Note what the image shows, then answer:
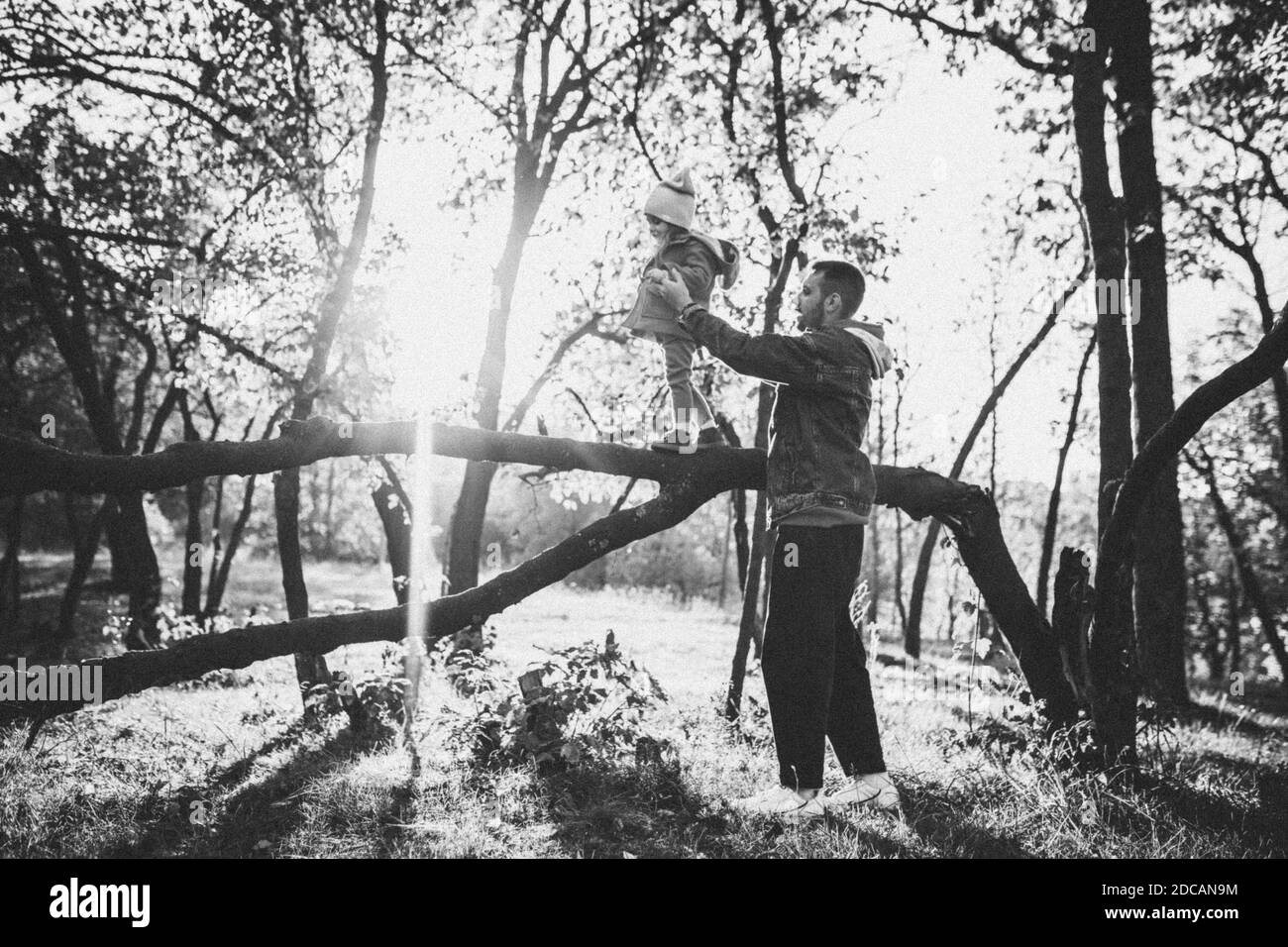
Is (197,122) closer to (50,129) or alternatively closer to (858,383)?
(50,129)

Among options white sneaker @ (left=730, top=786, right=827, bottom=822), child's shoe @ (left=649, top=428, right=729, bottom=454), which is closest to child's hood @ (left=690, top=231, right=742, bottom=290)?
child's shoe @ (left=649, top=428, right=729, bottom=454)

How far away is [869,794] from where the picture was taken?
13.6 feet

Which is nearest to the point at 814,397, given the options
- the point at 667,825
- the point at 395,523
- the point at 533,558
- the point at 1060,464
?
the point at 533,558

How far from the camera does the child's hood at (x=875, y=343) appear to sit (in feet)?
13.4

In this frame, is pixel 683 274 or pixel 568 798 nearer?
pixel 568 798

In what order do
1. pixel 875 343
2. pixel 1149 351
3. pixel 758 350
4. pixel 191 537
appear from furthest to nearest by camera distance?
pixel 191 537
pixel 1149 351
pixel 875 343
pixel 758 350

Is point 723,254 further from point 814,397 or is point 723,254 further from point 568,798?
point 568,798

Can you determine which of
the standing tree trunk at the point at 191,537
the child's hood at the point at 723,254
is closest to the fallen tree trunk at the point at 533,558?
the child's hood at the point at 723,254

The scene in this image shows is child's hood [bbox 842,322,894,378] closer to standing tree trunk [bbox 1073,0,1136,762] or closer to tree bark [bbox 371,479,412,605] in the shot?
standing tree trunk [bbox 1073,0,1136,762]

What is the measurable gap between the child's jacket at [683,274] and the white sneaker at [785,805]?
8.05 ft

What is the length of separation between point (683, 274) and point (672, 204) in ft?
1.48

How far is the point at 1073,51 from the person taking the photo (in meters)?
6.49

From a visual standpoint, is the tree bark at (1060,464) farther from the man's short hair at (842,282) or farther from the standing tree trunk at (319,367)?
the man's short hair at (842,282)
